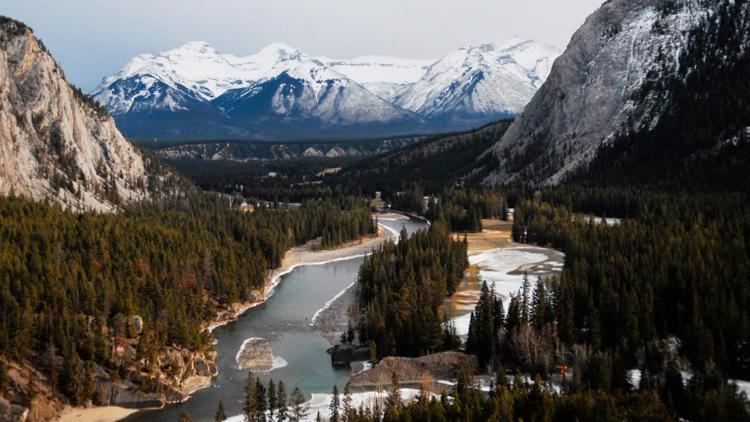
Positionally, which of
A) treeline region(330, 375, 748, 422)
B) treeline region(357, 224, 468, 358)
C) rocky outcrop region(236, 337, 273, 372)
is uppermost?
treeline region(357, 224, 468, 358)

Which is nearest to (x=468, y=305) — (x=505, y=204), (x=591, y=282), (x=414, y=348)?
(x=591, y=282)

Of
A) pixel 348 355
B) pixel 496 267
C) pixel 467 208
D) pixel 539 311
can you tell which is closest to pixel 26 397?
pixel 348 355

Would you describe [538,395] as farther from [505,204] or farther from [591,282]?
[505,204]

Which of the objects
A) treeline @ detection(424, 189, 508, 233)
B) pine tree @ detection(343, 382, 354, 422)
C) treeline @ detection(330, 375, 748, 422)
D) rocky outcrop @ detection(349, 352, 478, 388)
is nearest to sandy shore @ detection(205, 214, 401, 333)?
treeline @ detection(424, 189, 508, 233)

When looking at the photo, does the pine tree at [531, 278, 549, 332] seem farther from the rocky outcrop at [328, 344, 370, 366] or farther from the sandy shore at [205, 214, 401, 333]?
the sandy shore at [205, 214, 401, 333]

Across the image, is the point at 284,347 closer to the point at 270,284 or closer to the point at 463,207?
the point at 270,284

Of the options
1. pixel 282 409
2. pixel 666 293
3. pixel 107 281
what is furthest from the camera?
pixel 107 281

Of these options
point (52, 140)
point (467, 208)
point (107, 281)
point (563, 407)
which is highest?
point (52, 140)
